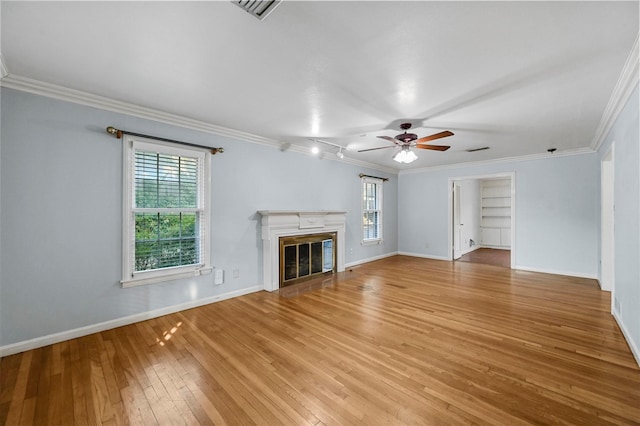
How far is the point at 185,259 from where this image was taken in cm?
353

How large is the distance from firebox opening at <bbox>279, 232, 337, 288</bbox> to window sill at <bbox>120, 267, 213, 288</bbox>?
1278 mm

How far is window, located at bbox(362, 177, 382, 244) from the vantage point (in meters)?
6.59

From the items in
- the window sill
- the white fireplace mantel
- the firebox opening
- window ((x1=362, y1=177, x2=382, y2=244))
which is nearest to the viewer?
the window sill

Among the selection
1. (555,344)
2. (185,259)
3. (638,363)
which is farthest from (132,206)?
(638,363)

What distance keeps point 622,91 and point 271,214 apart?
4.27 meters

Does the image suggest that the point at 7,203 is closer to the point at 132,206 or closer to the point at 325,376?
the point at 132,206

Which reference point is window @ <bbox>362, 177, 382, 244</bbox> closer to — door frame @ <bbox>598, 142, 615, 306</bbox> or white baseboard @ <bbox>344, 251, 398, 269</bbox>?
white baseboard @ <bbox>344, 251, 398, 269</bbox>

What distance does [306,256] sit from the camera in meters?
4.91

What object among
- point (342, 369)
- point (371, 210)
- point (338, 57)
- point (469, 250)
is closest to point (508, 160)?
point (371, 210)

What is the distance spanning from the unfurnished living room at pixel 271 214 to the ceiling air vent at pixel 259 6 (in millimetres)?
19

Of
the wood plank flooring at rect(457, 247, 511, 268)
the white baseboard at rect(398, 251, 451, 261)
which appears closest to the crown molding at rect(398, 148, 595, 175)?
the white baseboard at rect(398, 251, 451, 261)

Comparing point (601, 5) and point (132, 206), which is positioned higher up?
point (601, 5)

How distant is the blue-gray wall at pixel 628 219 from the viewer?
2260mm

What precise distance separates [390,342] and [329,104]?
2629 millimetres
